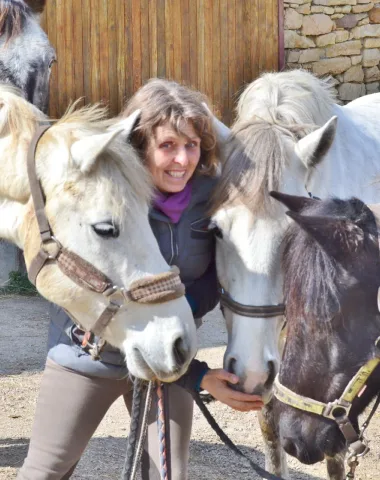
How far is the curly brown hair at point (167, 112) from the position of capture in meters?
2.58

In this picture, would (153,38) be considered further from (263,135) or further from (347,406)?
(347,406)

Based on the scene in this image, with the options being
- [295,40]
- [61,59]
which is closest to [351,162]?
[61,59]

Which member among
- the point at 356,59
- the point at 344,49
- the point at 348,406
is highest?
→ the point at 344,49

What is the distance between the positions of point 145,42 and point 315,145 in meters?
4.84

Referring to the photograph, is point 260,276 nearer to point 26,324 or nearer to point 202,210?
point 202,210

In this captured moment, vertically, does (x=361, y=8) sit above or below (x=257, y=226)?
above

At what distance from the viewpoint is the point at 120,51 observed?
7305mm

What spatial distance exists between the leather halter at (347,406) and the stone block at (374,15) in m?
7.00

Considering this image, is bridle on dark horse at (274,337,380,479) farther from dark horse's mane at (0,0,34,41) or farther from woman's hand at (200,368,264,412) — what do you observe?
dark horse's mane at (0,0,34,41)

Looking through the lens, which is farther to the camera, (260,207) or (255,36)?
(255,36)

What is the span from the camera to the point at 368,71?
336 inches

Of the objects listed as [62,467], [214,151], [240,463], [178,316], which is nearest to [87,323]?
[178,316]

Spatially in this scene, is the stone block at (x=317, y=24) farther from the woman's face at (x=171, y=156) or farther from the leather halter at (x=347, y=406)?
the leather halter at (x=347, y=406)

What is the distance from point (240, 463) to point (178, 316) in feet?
6.75
